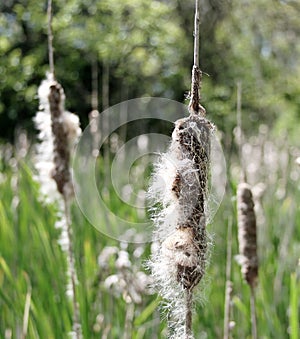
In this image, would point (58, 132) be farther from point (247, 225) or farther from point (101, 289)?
point (101, 289)

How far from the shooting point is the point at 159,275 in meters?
0.81

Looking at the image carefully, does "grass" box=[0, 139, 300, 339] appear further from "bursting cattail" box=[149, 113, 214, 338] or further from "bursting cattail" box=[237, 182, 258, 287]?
"bursting cattail" box=[149, 113, 214, 338]

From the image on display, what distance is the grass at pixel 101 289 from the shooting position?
158 centimetres

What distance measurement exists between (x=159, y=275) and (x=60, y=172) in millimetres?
473

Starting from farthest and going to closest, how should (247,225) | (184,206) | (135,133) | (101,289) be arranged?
(135,133), (101,289), (247,225), (184,206)

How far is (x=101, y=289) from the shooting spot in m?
1.89

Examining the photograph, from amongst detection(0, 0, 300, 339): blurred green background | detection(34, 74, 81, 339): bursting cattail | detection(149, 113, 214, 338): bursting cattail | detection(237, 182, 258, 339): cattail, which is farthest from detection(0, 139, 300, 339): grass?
detection(149, 113, 214, 338): bursting cattail

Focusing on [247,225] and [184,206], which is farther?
[247,225]

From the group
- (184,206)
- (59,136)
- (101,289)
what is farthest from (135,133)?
(184,206)

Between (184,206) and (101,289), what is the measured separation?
1.23 m

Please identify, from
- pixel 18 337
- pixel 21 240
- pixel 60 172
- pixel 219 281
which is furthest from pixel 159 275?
pixel 21 240

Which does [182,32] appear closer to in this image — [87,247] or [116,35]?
[116,35]

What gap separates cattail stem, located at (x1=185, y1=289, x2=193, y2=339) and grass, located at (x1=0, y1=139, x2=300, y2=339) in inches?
21.9

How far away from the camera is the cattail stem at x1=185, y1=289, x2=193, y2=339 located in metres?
0.70
